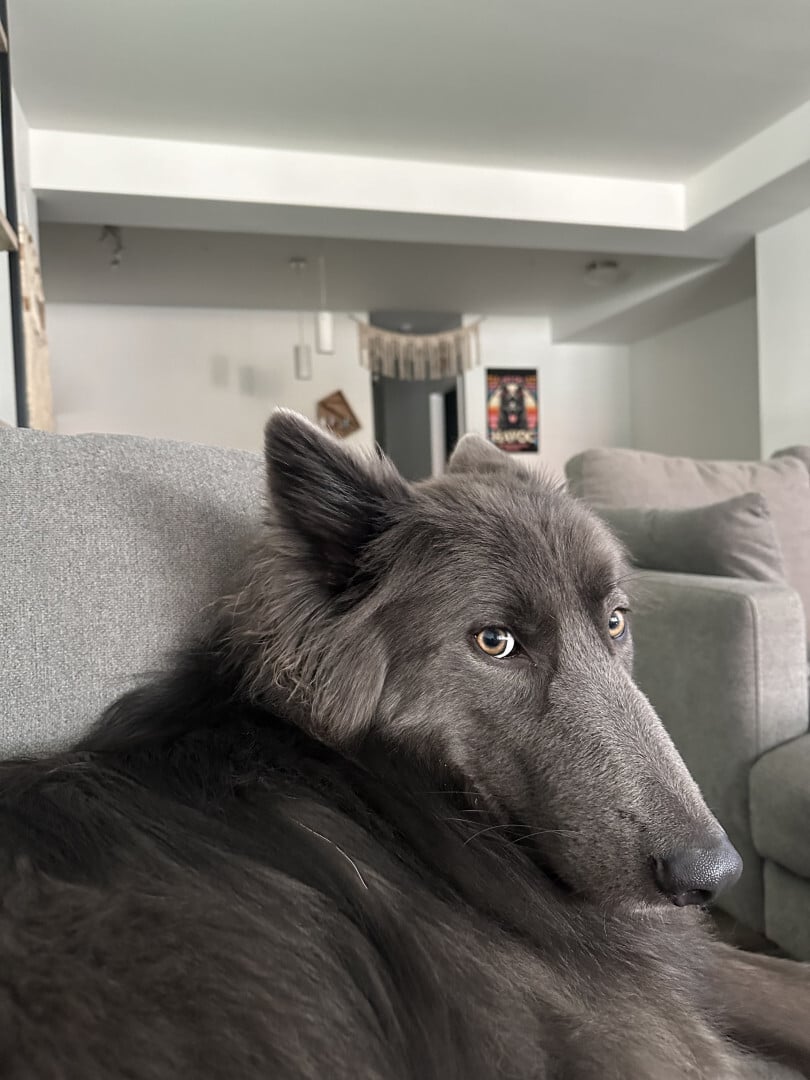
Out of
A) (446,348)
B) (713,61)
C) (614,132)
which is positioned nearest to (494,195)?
(614,132)

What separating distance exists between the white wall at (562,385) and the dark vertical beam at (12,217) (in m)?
7.27

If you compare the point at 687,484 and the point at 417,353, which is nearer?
the point at 687,484

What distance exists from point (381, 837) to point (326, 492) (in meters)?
0.41

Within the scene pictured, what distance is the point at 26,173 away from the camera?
179 inches

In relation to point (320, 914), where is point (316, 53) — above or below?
above

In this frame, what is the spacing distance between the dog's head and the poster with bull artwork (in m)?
9.42

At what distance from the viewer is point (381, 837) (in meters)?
0.81

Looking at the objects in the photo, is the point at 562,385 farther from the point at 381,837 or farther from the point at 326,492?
the point at 381,837

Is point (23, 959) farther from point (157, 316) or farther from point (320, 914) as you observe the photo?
point (157, 316)

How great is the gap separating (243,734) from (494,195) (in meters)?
5.83

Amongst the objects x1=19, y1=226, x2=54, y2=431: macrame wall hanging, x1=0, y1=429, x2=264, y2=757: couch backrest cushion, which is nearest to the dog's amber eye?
x1=0, y1=429, x2=264, y2=757: couch backrest cushion

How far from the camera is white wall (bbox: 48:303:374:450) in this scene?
899 cm

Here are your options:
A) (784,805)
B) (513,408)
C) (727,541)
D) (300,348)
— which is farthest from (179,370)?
(784,805)

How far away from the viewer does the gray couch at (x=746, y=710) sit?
179cm
